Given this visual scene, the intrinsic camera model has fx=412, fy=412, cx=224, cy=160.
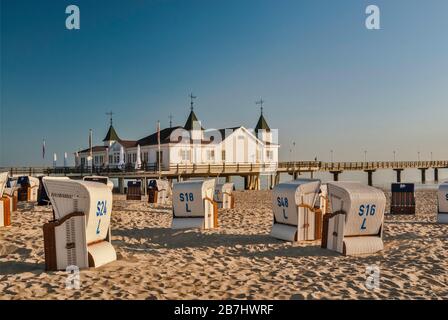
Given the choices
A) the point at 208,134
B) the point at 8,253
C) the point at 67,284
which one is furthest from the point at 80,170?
the point at 67,284

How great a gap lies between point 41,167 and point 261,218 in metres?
37.2

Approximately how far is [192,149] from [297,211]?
107ft

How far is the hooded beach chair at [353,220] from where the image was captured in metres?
9.22

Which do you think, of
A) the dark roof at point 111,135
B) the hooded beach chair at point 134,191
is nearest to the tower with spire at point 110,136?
the dark roof at point 111,135

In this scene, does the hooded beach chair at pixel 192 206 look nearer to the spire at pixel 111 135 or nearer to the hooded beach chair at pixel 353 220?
the hooded beach chair at pixel 353 220

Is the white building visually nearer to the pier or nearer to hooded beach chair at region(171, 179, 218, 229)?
the pier

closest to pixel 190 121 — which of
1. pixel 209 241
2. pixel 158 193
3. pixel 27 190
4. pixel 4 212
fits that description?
pixel 158 193

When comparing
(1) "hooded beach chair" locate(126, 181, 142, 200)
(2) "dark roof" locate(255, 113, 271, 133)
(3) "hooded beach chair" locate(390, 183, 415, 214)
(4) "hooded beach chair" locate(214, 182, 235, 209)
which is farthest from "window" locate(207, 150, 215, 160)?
(3) "hooded beach chair" locate(390, 183, 415, 214)

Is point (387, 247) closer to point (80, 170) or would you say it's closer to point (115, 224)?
point (115, 224)

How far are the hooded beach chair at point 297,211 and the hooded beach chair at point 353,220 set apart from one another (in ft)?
3.63

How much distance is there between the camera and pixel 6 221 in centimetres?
1268

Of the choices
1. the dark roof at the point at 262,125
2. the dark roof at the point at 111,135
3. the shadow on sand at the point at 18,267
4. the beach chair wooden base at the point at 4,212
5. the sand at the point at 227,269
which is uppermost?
the dark roof at the point at 262,125

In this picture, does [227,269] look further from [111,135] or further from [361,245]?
[111,135]

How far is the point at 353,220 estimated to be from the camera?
933 cm
